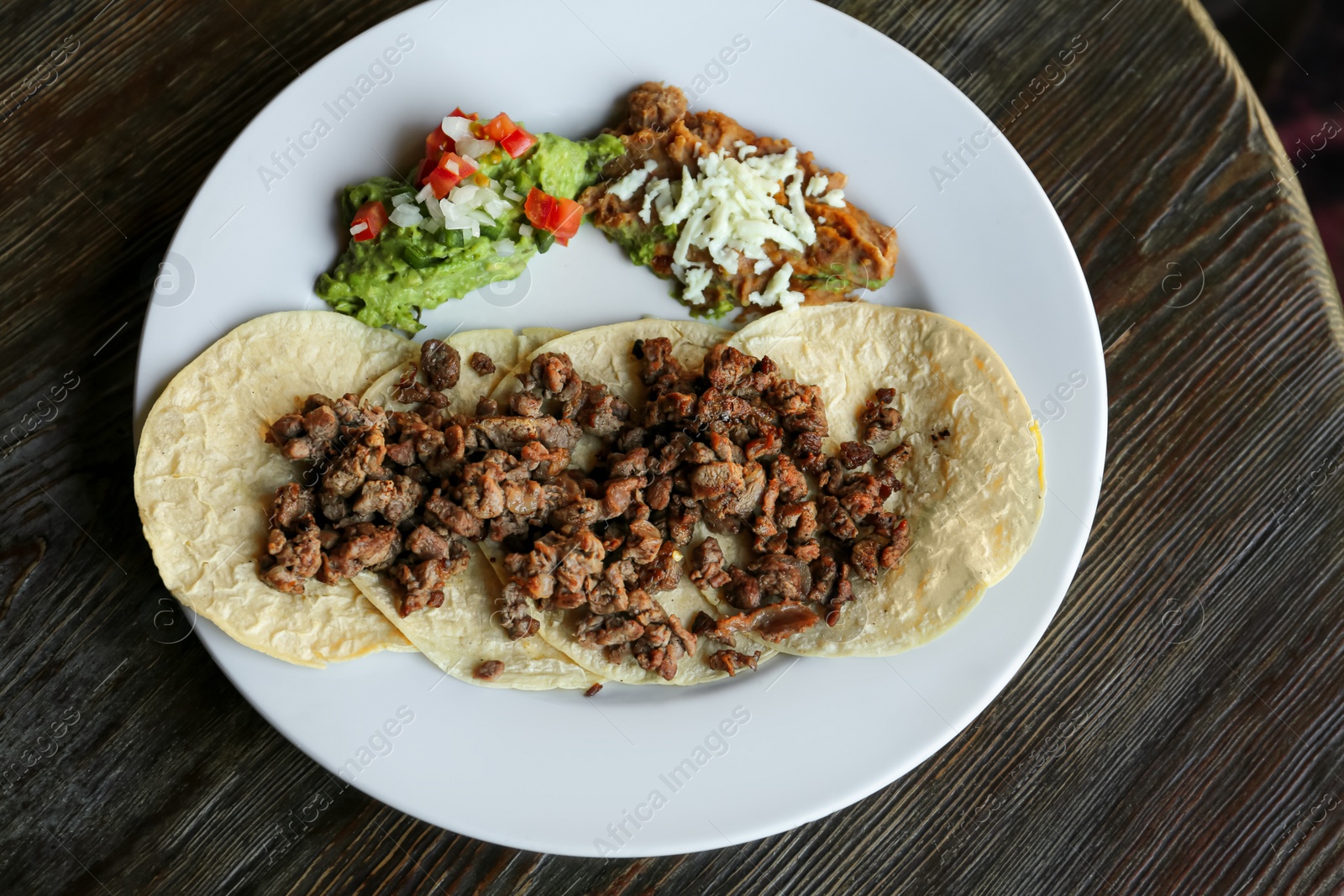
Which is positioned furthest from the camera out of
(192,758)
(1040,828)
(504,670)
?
(1040,828)

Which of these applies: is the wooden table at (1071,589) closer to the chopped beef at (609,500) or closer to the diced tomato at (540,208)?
the chopped beef at (609,500)

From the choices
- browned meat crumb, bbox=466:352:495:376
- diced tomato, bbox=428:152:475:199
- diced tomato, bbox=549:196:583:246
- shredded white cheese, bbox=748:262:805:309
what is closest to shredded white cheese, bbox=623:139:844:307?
shredded white cheese, bbox=748:262:805:309

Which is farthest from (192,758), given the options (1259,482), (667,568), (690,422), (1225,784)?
(1259,482)

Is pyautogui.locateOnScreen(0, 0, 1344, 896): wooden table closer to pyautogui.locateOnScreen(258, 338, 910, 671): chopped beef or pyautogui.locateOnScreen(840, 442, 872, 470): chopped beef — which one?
pyautogui.locateOnScreen(258, 338, 910, 671): chopped beef

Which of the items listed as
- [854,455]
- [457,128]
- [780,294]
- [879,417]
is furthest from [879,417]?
[457,128]

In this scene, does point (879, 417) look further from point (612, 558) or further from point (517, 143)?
point (517, 143)

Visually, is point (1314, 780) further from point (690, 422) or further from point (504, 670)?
point (504, 670)
